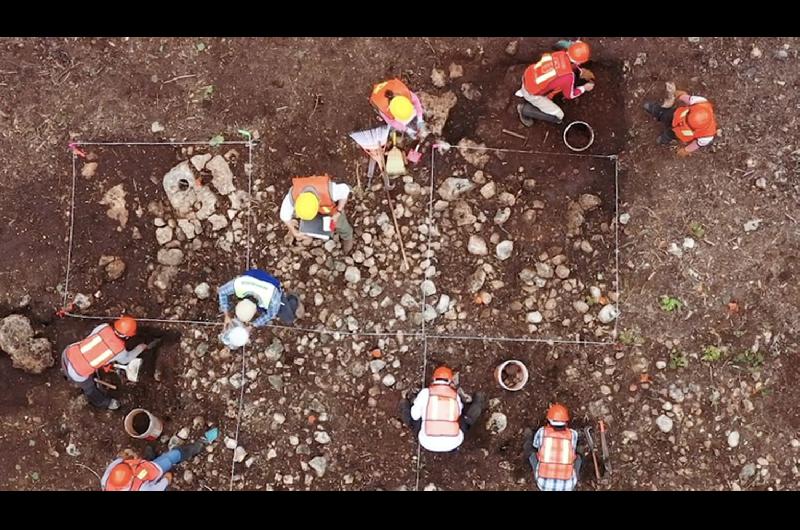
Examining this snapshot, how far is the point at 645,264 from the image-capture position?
20.7 ft

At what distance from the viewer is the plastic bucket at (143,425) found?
6.13 metres

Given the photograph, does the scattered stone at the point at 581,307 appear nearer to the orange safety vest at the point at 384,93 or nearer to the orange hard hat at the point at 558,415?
the orange hard hat at the point at 558,415

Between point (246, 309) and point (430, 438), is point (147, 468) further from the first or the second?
point (430, 438)

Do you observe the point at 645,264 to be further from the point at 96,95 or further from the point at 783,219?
the point at 96,95

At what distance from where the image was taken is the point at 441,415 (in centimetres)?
575

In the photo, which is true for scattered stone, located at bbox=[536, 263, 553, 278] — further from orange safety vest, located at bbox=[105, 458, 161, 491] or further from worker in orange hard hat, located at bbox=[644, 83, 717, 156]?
orange safety vest, located at bbox=[105, 458, 161, 491]

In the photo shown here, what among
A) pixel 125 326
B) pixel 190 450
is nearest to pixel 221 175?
pixel 125 326

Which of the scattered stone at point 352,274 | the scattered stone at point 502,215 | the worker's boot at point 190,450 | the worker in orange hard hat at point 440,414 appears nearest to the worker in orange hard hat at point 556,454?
the worker in orange hard hat at point 440,414

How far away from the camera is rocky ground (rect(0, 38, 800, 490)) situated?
20.5 feet

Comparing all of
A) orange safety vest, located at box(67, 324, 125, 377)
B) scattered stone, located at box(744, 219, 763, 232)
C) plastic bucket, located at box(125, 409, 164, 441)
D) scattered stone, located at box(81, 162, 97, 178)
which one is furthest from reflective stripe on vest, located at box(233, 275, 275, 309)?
scattered stone, located at box(744, 219, 763, 232)

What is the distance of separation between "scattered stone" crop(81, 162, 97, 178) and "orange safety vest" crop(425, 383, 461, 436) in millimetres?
4164

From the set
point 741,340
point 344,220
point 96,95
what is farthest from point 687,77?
point 96,95

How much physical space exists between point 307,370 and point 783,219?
500cm

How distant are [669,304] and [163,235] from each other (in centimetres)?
516
